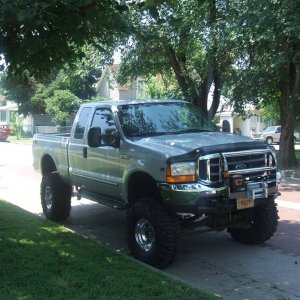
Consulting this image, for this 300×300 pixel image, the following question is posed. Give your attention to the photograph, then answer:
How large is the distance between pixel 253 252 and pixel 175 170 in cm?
191

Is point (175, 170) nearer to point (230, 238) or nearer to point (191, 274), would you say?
point (191, 274)

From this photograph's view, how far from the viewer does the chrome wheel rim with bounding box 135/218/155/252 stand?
20.6 feet

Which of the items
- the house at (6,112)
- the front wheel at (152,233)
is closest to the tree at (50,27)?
the front wheel at (152,233)

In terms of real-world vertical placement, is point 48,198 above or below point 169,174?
below

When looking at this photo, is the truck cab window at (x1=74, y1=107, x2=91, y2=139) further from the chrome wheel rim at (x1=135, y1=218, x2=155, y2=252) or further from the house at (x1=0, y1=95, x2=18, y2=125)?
the house at (x1=0, y1=95, x2=18, y2=125)

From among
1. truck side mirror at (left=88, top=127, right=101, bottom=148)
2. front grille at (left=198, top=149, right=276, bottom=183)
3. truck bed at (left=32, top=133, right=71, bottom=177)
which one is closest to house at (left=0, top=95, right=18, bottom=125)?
truck bed at (left=32, top=133, right=71, bottom=177)

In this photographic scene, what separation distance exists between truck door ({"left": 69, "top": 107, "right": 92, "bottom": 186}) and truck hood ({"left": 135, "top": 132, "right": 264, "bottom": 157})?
1.68 meters

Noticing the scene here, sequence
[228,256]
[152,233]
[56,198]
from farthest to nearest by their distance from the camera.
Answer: [56,198], [228,256], [152,233]

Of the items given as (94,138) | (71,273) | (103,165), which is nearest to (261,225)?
(103,165)

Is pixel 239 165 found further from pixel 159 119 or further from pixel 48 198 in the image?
pixel 48 198

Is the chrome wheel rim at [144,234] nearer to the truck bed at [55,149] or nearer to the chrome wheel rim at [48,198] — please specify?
the truck bed at [55,149]

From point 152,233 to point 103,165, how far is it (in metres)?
1.52

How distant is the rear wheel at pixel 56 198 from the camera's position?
8.82m

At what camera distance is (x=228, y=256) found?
6742mm
